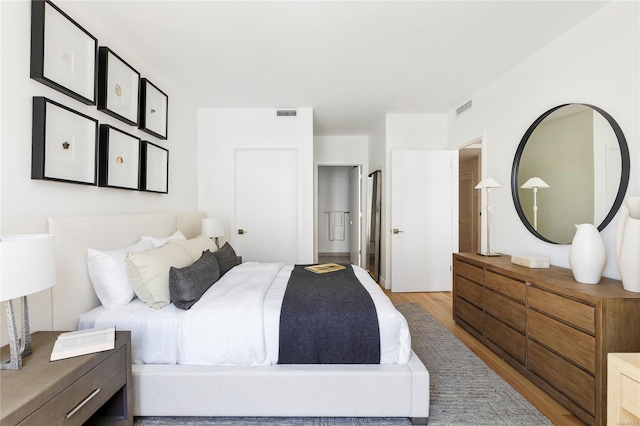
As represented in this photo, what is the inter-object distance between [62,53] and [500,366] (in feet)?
12.0

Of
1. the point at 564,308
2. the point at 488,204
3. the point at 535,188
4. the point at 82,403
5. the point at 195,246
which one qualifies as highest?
the point at 535,188

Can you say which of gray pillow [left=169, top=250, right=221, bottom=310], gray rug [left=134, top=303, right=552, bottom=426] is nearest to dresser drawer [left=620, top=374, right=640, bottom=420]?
gray rug [left=134, top=303, right=552, bottom=426]

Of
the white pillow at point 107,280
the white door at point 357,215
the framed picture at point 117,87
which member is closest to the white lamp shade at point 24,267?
the white pillow at point 107,280

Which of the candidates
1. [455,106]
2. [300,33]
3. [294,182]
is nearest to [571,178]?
[455,106]

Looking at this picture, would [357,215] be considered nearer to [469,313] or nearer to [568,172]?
[469,313]

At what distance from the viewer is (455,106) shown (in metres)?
4.04

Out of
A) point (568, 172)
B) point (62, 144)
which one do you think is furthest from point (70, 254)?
point (568, 172)

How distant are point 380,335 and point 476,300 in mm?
1516

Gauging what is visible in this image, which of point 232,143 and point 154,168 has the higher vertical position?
point 232,143

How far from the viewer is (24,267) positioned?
1092 millimetres

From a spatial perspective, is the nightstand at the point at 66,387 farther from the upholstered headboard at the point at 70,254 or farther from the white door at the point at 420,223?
the white door at the point at 420,223

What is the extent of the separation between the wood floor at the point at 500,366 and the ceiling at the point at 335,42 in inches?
101

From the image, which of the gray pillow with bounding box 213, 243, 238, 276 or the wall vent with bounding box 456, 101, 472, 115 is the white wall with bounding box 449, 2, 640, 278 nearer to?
the wall vent with bounding box 456, 101, 472, 115

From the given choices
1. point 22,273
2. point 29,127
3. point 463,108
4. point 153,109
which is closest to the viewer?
point 22,273
